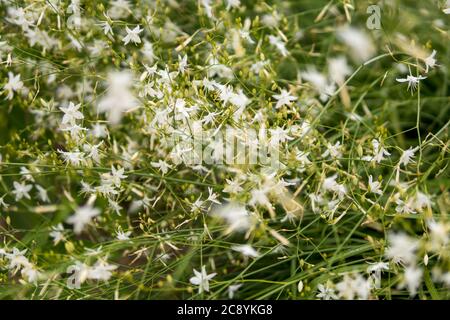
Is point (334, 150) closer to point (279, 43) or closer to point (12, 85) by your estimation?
point (279, 43)

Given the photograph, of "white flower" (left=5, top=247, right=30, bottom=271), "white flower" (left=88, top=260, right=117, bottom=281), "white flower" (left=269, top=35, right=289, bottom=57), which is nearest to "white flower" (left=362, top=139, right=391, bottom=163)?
"white flower" (left=269, top=35, right=289, bottom=57)

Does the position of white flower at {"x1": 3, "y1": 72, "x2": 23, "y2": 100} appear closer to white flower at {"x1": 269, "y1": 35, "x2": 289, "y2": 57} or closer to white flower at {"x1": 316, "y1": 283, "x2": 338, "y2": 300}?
white flower at {"x1": 269, "y1": 35, "x2": 289, "y2": 57}

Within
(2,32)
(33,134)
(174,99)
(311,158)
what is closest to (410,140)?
(311,158)

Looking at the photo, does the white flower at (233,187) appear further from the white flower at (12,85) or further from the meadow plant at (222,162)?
the white flower at (12,85)

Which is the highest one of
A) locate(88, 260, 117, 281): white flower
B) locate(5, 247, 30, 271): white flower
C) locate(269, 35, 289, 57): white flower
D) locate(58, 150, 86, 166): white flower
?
locate(269, 35, 289, 57): white flower

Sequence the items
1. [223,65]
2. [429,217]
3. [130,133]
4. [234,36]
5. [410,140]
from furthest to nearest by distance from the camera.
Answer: [410,140] < [130,133] < [234,36] < [223,65] < [429,217]

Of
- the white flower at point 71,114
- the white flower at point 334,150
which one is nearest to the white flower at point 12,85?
the white flower at point 71,114

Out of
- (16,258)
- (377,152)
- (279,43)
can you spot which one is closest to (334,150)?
(377,152)

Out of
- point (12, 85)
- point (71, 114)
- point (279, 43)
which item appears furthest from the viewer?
point (279, 43)

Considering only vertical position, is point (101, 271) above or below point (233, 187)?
below
